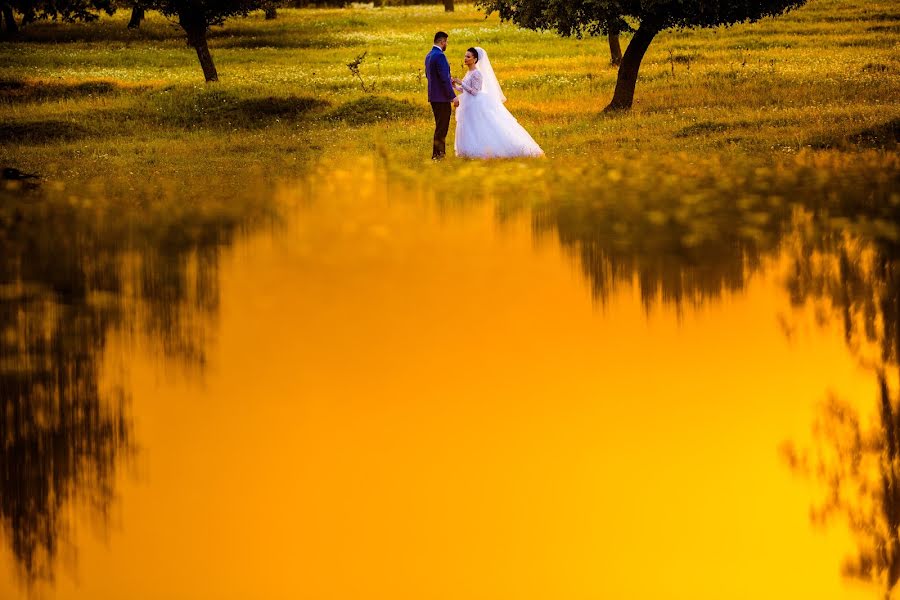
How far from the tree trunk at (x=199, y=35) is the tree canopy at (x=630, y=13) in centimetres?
1169

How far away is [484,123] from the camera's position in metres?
26.8

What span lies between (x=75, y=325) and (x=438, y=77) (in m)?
15.2

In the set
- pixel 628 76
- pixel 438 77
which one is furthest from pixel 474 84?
pixel 628 76

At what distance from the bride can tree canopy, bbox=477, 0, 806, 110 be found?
7.78m

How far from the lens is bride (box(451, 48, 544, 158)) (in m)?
26.6

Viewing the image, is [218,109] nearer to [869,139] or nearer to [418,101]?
[418,101]

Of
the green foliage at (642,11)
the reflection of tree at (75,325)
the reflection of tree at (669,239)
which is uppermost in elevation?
the green foliage at (642,11)

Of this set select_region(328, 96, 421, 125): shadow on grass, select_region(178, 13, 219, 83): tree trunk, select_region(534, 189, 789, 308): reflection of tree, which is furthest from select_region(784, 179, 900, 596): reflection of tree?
select_region(178, 13, 219, 83): tree trunk

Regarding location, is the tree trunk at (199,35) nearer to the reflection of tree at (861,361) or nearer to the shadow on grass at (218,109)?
the shadow on grass at (218,109)

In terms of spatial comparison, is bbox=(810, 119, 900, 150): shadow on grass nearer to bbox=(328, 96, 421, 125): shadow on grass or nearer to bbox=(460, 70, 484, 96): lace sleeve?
bbox=(460, 70, 484, 96): lace sleeve

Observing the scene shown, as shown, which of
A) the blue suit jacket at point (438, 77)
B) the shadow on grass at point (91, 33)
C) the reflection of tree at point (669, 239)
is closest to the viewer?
the reflection of tree at point (669, 239)

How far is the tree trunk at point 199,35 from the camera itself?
1758 inches

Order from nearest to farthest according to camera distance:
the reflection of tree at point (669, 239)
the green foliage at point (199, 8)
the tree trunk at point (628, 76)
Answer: the reflection of tree at point (669, 239), the tree trunk at point (628, 76), the green foliage at point (199, 8)

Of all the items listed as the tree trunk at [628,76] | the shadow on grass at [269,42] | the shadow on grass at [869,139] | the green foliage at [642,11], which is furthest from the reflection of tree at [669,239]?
the shadow on grass at [269,42]
